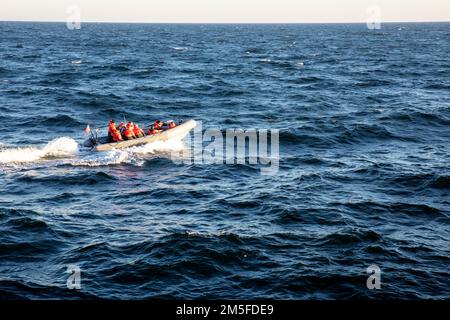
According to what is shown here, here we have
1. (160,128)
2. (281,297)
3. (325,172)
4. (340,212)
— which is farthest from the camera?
(160,128)

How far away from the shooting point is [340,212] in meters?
22.1

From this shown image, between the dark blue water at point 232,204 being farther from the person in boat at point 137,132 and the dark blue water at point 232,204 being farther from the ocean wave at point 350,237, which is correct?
the person in boat at point 137,132

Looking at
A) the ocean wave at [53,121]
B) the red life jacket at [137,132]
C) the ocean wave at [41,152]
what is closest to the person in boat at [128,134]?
the red life jacket at [137,132]

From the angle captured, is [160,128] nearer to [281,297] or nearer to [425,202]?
[425,202]

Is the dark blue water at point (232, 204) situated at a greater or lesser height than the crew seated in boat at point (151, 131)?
lesser

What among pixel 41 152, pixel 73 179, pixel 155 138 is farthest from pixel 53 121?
pixel 73 179

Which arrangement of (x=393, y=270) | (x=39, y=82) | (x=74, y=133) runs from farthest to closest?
(x=39, y=82), (x=74, y=133), (x=393, y=270)

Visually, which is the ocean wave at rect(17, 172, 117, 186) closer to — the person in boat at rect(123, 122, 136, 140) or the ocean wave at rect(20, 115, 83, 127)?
the person in boat at rect(123, 122, 136, 140)

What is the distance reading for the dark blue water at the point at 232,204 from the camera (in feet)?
54.8

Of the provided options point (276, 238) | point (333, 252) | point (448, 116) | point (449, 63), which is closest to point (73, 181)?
point (276, 238)

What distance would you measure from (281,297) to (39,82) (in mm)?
48732

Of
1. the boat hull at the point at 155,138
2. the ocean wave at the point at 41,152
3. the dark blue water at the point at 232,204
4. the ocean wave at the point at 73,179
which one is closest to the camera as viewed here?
the dark blue water at the point at 232,204

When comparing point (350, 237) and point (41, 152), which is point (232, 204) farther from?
point (41, 152)

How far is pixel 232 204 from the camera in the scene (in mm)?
Answer: 23203
